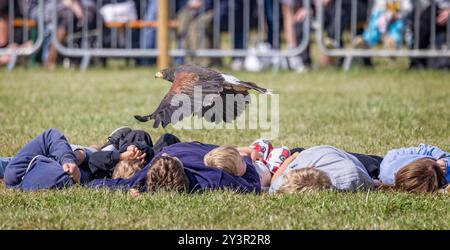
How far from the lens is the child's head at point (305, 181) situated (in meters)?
5.95

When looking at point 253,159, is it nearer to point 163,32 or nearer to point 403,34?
point 163,32

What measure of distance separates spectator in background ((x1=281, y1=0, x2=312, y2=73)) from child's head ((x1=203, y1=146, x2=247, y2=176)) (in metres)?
8.93

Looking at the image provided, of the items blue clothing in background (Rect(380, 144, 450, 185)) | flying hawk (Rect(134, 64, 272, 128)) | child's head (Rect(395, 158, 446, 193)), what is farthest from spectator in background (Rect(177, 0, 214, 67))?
child's head (Rect(395, 158, 446, 193))

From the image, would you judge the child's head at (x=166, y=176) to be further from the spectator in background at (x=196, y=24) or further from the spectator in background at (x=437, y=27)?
the spectator in background at (x=437, y=27)

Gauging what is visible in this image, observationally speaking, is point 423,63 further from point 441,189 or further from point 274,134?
point 441,189

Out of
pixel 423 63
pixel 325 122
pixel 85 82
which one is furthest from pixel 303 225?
pixel 423 63

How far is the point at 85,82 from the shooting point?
12.8 metres

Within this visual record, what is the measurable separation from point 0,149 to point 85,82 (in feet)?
17.5

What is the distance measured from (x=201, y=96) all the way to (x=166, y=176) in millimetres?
755

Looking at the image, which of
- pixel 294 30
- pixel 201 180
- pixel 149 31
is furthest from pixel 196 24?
pixel 201 180

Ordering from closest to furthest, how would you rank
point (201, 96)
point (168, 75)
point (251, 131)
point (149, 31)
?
point (201, 96)
point (168, 75)
point (251, 131)
point (149, 31)

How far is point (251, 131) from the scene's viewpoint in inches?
347

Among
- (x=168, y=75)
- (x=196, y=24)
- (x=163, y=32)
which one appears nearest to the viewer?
(x=168, y=75)

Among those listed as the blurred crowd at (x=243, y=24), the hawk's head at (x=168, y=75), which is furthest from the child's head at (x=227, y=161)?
the blurred crowd at (x=243, y=24)
